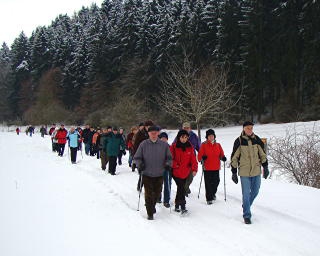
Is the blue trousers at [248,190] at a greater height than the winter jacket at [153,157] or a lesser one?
lesser

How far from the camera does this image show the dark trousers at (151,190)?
7.20 m

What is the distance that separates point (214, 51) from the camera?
38.1 m

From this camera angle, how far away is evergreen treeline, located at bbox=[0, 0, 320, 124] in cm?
3388

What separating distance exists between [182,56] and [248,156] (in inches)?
1301

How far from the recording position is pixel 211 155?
329 inches

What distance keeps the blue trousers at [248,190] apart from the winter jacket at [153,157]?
159 cm

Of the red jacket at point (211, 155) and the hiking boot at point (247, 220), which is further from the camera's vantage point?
the red jacket at point (211, 155)

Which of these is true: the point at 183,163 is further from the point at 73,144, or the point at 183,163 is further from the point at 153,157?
the point at 73,144

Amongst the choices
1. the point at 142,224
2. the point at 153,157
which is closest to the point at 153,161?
the point at 153,157

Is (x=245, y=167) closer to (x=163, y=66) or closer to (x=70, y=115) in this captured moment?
(x=163, y=66)

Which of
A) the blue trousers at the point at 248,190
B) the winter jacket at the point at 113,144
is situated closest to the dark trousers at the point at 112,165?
the winter jacket at the point at 113,144

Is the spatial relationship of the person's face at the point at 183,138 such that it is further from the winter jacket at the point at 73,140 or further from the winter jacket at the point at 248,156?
the winter jacket at the point at 73,140

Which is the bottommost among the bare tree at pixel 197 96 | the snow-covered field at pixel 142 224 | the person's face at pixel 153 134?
the snow-covered field at pixel 142 224

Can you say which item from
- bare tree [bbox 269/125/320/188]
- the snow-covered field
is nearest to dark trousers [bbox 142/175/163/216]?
the snow-covered field
